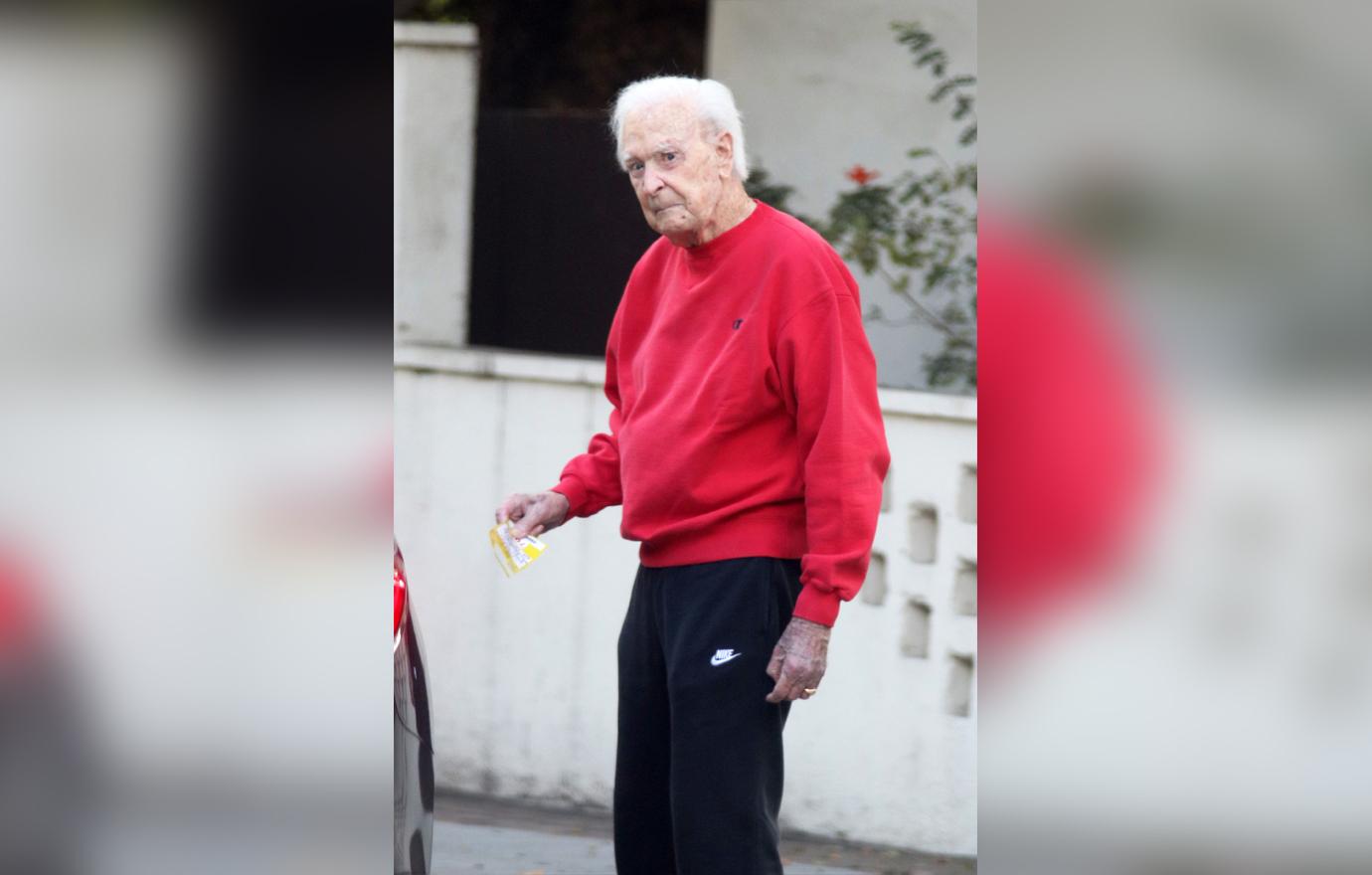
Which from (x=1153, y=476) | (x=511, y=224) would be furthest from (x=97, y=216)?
(x=511, y=224)

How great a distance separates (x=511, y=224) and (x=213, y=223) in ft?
14.6

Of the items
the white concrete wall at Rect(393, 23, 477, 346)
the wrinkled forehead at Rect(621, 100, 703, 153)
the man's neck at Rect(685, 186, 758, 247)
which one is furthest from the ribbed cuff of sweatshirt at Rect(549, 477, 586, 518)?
the white concrete wall at Rect(393, 23, 477, 346)

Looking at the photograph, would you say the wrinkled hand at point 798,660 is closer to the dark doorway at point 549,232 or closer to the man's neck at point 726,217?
the man's neck at point 726,217

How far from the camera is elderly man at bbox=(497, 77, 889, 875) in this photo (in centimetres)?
266

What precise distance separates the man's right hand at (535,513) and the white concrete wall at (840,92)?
2.35m

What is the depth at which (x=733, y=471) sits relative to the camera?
2.73 m

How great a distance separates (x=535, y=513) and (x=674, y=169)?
0.75m

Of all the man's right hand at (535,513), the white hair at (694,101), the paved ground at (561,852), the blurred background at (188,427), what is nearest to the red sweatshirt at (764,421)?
the white hair at (694,101)

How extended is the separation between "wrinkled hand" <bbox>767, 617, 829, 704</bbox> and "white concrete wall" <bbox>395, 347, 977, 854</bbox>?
2.19m

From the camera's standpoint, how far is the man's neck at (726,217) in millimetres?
2805

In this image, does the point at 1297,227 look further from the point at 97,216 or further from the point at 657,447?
the point at 657,447

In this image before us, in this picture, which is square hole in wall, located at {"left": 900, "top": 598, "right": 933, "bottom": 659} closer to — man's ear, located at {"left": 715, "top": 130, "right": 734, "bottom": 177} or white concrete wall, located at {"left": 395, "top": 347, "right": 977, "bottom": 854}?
white concrete wall, located at {"left": 395, "top": 347, "right": 977, "bottom": 854}

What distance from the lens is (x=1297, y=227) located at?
1320 millimetres

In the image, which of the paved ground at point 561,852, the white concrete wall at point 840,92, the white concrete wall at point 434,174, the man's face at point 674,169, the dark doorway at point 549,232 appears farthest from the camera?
the dark doorway at point 549,232
